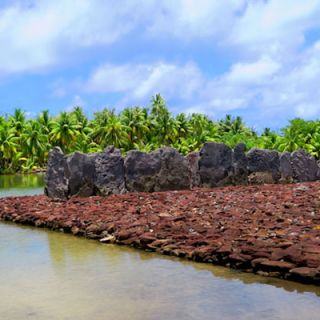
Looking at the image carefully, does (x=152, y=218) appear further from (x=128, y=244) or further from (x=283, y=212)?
(x=283, y=212)

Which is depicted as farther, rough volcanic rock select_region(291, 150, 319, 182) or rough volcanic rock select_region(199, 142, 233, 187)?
rough volcanic rock select_region(291, 150, 319, 182)

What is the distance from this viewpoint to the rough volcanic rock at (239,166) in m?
17.5

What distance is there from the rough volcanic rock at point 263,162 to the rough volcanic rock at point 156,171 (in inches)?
96.2

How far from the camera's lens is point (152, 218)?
33.9 feet

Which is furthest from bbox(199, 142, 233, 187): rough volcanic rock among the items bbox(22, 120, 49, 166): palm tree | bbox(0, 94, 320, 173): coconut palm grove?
bbox(22, 120, 49, 166): palm tree

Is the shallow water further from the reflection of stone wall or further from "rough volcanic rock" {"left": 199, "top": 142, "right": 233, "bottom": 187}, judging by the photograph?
"rough volcanic rock" {"left": 199, "top": 142, "right": 233, "bottom": 187}

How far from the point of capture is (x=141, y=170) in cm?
1590

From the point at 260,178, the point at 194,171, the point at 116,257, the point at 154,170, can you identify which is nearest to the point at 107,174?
the point at 154,170

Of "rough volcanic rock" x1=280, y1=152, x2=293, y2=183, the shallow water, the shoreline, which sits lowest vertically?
the shoreline

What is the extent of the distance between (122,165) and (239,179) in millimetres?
3763

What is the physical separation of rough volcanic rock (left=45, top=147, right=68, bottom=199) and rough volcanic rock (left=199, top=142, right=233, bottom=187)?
13.0 feet

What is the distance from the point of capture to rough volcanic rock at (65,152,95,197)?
1530 centimetres

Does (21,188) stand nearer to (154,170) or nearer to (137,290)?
(154,170)

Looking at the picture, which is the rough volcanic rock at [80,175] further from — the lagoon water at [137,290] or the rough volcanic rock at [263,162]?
the lagoon water at [137,290]
